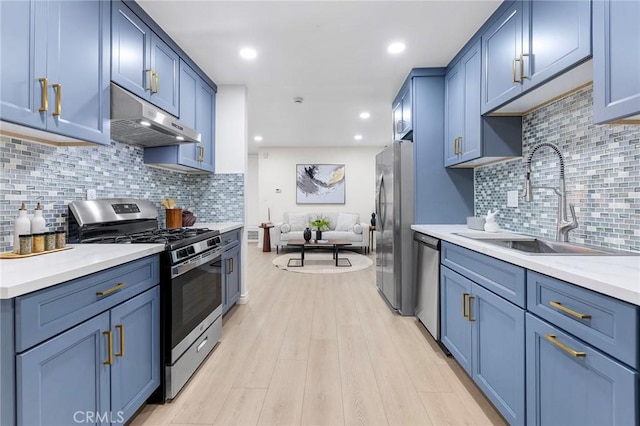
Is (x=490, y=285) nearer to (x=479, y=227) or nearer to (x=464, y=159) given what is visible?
(x=479, y=227)

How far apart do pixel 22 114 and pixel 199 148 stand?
1.74 meters

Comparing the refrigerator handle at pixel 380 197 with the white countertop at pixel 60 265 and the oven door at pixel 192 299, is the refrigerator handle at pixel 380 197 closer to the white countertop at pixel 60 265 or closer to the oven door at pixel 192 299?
the oven door at pixel 192 299

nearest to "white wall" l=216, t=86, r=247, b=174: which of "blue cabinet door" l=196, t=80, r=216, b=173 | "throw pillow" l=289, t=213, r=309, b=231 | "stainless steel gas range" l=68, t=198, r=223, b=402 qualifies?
"blue cabinet door" l=196, t=80, r=216, b=173

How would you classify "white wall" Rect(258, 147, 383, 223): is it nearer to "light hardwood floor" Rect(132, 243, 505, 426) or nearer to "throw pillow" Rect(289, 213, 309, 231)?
"throw pillow" Rect(289, 213, 309, 231)

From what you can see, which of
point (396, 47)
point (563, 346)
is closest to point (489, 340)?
point (563, 346)

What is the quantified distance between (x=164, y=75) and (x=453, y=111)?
251 cm

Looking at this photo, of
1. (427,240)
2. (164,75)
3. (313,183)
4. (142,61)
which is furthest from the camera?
(313,183)

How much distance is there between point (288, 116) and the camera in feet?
15.3

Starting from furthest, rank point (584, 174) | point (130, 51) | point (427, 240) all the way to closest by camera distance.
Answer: point (427, 240) → point (130, 51) → point (584, 174)

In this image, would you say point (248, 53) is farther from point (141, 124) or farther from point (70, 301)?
point (70, 301)

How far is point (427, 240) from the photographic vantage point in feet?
8.13

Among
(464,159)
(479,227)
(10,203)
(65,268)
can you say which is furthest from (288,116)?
(65,268)

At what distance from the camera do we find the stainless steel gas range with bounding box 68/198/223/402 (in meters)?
1.63

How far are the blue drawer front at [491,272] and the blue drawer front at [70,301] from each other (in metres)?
1.78
